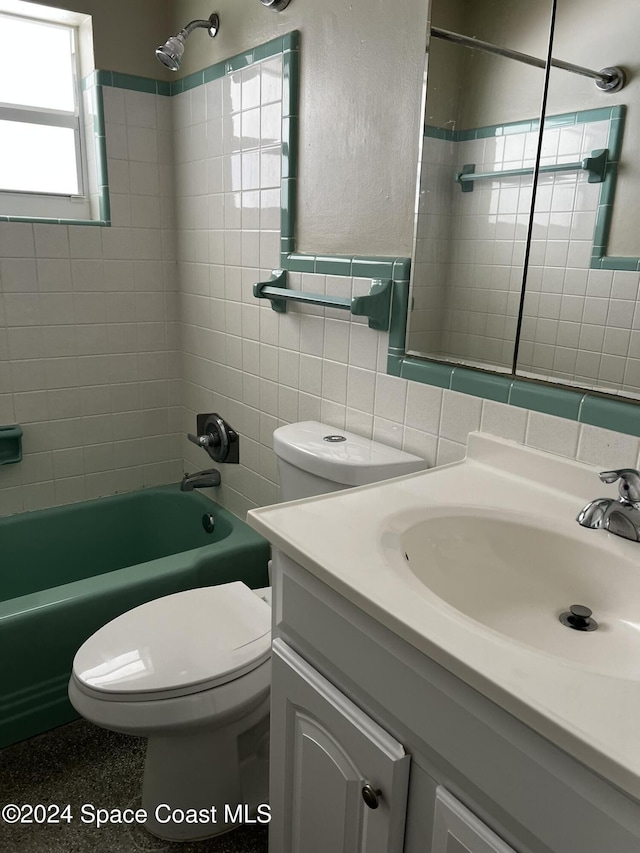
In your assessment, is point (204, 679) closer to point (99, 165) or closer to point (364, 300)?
point (364, 300)

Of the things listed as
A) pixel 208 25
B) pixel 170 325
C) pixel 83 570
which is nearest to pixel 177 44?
pixel 208 25

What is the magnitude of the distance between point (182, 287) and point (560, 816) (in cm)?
221

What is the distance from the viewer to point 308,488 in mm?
1533

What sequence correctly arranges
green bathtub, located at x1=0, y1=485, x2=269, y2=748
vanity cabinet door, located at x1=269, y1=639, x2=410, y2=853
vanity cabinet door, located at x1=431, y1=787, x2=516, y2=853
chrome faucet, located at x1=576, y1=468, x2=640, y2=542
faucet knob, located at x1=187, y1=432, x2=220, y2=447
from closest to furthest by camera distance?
1. vanity cabinet door, located at x1=431, y1=787, x2=516, y2=853
2. vanity cabinet door, located at x1=269, y1=639, x2=410, y2=853
3. chrome faucet, located at x1=576, y1=468, x2=640, y2=542
4. green bathtub, located at x1=0, y1=485, x2=269, y2=748
5. faucet knob, located at x1=187, y1=432, x2=220, y2=447

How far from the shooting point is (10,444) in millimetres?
2273

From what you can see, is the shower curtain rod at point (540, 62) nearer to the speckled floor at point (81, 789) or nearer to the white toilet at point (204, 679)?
the white toilet at point (204, 679)

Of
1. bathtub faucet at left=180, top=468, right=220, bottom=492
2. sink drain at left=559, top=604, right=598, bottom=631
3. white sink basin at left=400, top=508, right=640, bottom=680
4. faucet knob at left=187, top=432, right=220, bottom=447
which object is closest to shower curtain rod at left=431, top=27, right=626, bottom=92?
white sink basin at left=400, top=508, right=640, bottom=680

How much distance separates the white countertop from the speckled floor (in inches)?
36.9

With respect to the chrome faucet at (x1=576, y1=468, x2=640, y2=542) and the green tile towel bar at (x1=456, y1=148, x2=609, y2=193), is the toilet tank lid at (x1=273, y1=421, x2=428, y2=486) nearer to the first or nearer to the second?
the chrome faucet at (x1=576, y1=468, x2=640, y2=542)

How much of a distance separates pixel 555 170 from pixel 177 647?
4.07 ft

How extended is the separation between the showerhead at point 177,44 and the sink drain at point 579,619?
1.89 meters

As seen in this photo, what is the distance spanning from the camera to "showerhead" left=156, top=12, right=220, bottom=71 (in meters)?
1.90

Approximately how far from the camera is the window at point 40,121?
221 cm

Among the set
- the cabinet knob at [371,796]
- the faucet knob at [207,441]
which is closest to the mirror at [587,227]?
the cabinet knob at [371,796]
